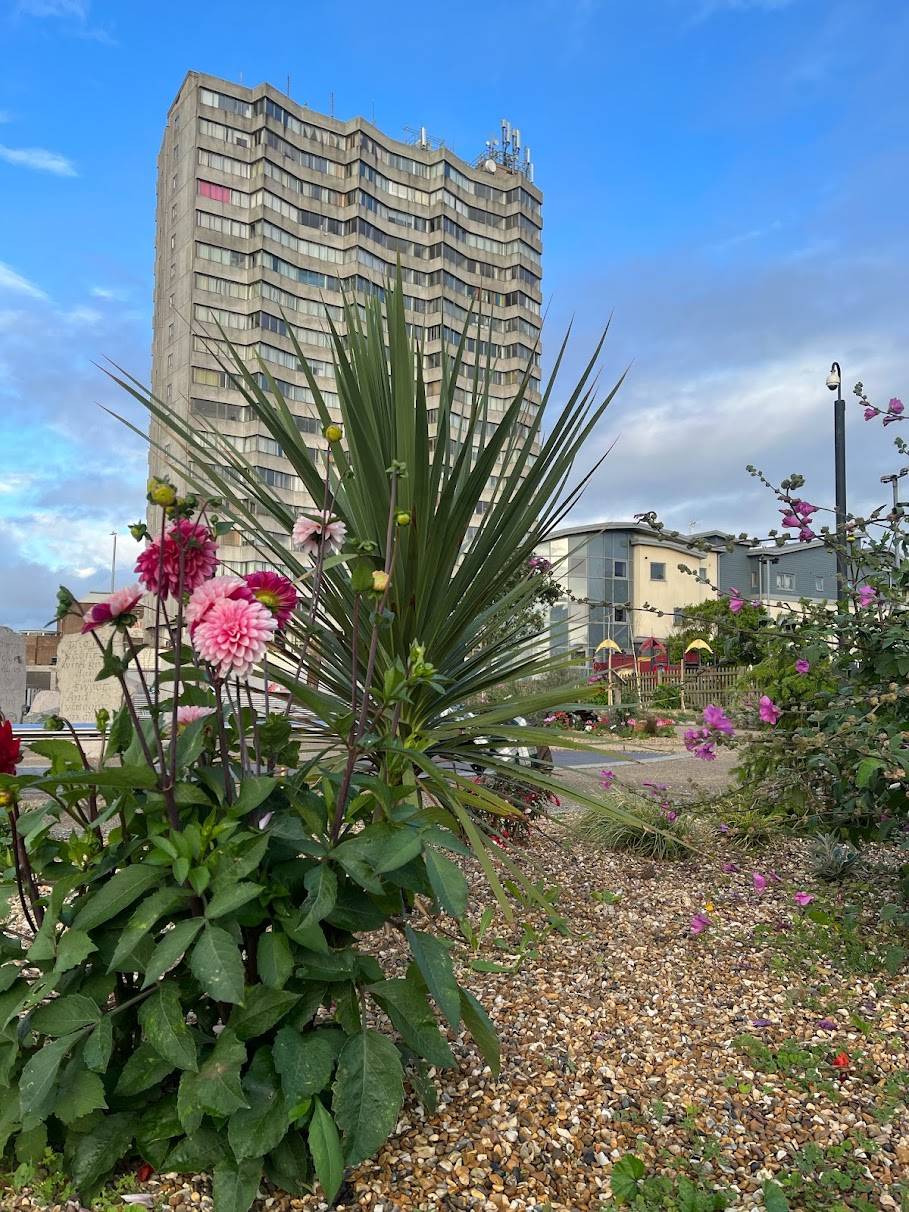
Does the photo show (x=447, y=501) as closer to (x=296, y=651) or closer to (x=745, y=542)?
(x=296, y=651)

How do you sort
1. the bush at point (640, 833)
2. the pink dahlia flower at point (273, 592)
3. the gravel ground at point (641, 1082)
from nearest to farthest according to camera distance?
1. the pink dahlia flower at point (273, 592)
2. the gravel ground at point (641, 1082)
3. the bush at point (640, 833)

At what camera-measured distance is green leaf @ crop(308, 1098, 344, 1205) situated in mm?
1293

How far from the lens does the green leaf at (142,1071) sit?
1.37 m

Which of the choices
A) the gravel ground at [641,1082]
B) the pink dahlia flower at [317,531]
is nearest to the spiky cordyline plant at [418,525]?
the gravel ground at [641,1082]

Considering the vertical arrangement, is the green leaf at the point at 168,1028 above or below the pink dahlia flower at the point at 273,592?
below

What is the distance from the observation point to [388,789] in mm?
1428

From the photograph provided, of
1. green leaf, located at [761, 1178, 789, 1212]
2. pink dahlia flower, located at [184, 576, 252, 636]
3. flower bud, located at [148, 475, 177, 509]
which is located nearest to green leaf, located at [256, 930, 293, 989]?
pink dahlia flower, located at [184, 576, 252, 636]

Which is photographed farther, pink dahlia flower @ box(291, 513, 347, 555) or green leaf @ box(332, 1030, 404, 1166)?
pink dahlia flower @ box(291, 513, 347, 555)

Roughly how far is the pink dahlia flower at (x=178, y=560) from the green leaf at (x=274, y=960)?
24.6 inches

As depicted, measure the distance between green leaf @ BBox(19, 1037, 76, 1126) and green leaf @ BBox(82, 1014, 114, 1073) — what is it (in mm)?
38

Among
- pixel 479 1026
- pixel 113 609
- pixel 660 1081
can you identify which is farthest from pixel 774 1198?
pixel 113 609

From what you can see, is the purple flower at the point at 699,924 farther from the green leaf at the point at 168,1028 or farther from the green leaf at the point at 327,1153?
the green leaf at the point at 168,1028

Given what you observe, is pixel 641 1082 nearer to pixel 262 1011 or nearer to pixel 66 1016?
pixel 262 1011

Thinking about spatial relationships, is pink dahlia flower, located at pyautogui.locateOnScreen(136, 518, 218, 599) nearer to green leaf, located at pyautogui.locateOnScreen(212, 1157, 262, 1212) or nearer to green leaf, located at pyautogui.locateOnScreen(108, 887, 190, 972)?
green leaf, located at pyautogui.locateOnScreen(108, 887, 190, 972)
